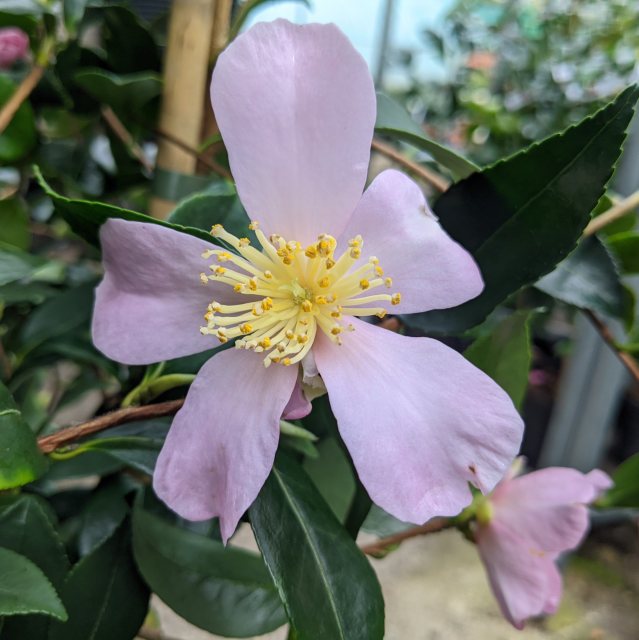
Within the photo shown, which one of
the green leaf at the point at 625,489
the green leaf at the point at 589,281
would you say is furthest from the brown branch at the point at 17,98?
the green leaf at the point at 625,489

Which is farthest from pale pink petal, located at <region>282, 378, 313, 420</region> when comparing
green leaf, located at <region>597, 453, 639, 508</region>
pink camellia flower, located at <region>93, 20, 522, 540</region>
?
green leaf, located at <region>597, 453, 639, 508</region>

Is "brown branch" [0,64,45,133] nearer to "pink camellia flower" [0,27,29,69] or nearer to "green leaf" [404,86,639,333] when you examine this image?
"pink camellia flower" [0,27,29,69]

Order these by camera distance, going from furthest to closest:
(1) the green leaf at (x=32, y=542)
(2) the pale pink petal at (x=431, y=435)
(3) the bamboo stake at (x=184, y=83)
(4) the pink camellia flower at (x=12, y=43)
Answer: (4) the pink camellia flower at (x=12, y=43) → (3) the bamboo stake at (x=184, y=83) → (1) the green leaf at (x=32, y=542) → (2) the pale pink petal at (x=431, y=435)

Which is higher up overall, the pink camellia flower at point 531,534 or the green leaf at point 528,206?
the green leaf at point 528,206

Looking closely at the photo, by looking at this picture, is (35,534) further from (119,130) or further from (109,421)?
(119,130)

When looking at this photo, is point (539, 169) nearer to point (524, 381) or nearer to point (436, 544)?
point (524, 381)

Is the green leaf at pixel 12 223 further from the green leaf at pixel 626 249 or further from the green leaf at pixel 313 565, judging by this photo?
the green leaf at pixel 626 249
